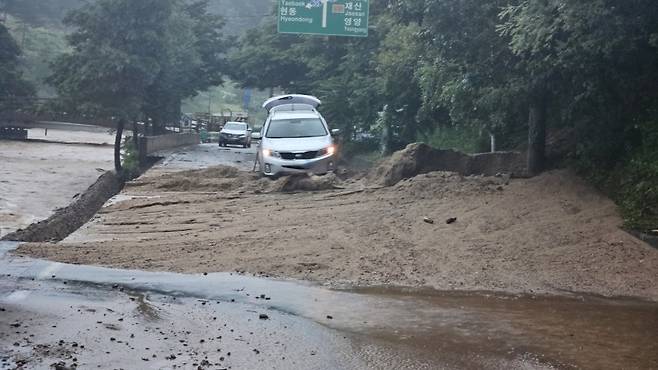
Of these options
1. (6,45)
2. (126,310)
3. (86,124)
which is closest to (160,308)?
(126,310)

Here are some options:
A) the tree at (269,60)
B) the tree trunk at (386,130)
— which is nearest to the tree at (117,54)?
the tree trunk at (386,130)

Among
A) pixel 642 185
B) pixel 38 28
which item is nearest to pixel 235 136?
pixel 642 185

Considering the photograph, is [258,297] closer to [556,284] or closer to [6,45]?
[556,284]

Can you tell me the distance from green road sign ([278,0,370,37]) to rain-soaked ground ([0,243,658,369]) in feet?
62.7

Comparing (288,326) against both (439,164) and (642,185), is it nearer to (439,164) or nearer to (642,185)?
(642,185)

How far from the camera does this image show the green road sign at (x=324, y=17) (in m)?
27.1

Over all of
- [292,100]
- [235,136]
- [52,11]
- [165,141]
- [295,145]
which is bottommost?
[165,141]

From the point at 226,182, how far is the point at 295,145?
6.02 feet

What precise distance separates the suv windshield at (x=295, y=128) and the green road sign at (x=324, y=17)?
299 inches

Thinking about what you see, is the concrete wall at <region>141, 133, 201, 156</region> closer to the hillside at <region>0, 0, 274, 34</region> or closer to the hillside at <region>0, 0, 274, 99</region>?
the hillside at <region>0, 0, 274, 34</region>

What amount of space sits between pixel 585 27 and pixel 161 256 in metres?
6.26

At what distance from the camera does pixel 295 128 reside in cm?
2011

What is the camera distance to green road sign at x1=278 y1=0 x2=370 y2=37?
27.1 meters

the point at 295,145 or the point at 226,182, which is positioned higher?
the point at 295,145
